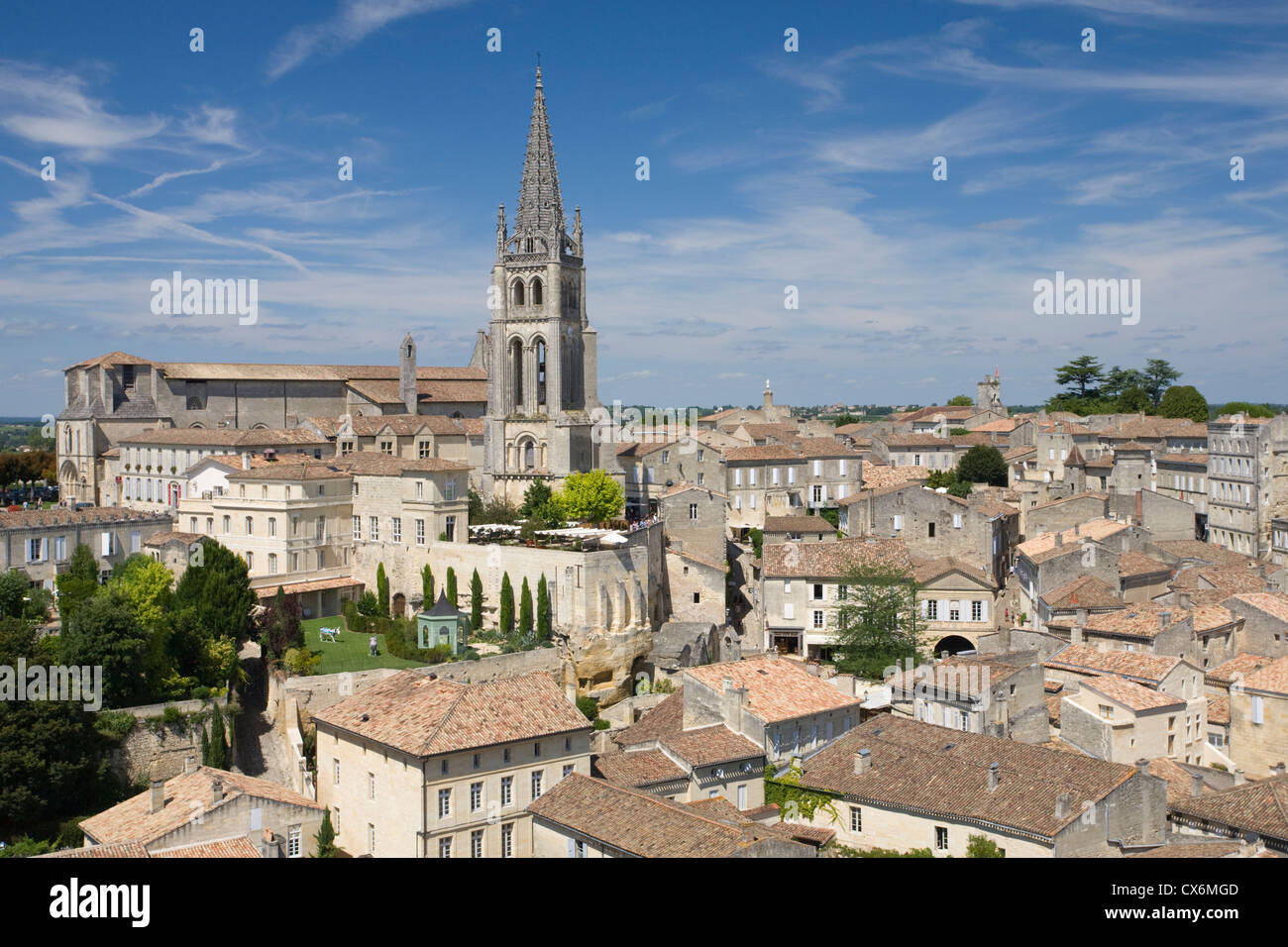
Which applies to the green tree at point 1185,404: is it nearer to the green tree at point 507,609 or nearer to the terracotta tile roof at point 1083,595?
the terracotta tile roof at point 1083,595

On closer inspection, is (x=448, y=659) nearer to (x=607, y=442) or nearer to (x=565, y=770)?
(x=565, y=770)

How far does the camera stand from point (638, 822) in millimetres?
24172

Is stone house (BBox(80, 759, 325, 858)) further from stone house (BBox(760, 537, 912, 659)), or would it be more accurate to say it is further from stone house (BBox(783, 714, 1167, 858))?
stone house (BBox(760, 537, 912, 659))

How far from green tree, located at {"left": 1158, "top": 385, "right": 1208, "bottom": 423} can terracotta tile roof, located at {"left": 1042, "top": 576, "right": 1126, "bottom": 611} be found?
50893 mm

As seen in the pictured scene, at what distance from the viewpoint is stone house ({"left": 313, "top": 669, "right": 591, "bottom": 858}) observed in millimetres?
27734

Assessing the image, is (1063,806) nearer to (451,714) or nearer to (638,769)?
(638,769)

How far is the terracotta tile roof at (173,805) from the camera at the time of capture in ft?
87.0

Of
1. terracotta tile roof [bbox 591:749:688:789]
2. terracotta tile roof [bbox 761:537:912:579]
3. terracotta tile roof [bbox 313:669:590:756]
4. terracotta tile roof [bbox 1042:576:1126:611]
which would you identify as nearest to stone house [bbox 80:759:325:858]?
terracotta tile roof [bbox 313:669:590:756]

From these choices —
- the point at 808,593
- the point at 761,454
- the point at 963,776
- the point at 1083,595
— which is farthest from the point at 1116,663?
the point at 761,454

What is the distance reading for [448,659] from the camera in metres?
Result: 39.5

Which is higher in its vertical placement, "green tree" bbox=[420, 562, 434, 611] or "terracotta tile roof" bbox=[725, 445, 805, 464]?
"terracotta tile roof" bbox=[725, 445, 805, 464]

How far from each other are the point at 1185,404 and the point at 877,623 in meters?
60.2
